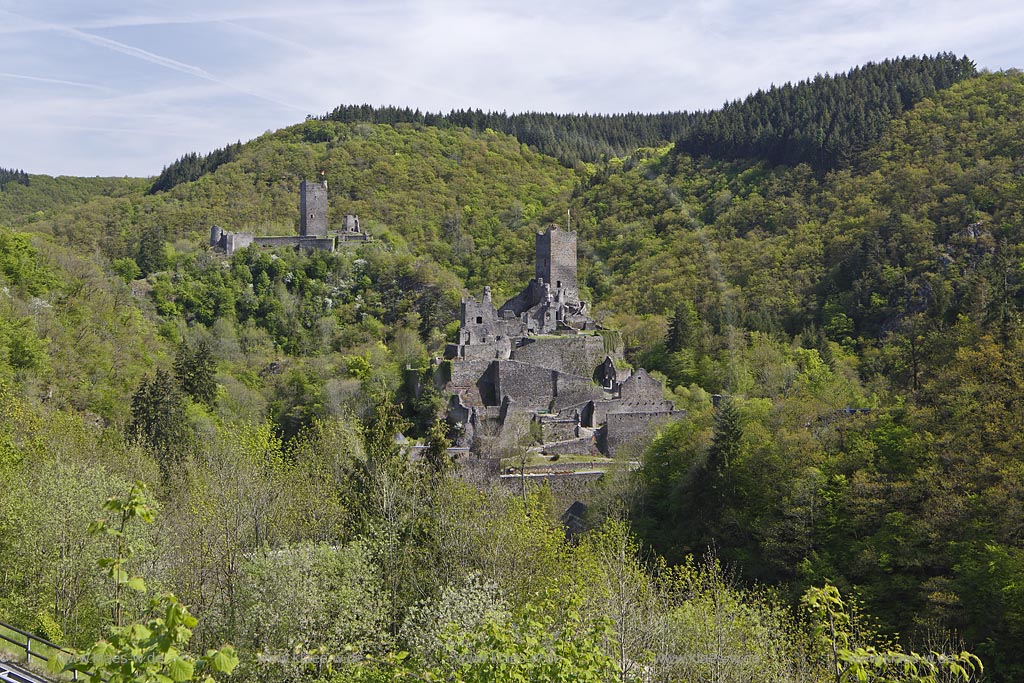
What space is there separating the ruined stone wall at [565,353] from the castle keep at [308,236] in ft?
113

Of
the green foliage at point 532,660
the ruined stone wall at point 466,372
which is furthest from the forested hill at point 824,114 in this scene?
the green foliage at point 532,660

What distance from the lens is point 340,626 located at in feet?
54.5

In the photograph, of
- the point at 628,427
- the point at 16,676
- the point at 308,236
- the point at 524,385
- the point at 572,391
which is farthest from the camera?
the point at 308,236

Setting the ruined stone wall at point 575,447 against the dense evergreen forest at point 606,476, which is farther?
the ruined stone wall at point 575,447

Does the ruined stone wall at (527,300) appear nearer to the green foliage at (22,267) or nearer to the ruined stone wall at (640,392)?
the ruined stone wall at (640,392)

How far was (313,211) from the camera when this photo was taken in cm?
7375

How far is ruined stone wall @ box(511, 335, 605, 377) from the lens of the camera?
41.9 metres

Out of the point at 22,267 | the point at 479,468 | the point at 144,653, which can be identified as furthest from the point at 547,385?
the point at 144,653

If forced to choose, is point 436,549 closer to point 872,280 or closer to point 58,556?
point 58,556

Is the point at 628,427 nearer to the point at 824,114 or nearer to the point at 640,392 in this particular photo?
the point at 640,392

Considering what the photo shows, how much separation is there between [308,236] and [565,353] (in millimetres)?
36451

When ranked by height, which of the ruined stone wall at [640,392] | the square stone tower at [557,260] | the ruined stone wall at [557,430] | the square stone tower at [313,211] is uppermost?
the square stone tower at [313,211]

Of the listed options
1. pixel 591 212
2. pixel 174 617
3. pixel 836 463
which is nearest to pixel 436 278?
pixel 591 212

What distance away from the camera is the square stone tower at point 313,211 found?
72875 mm
